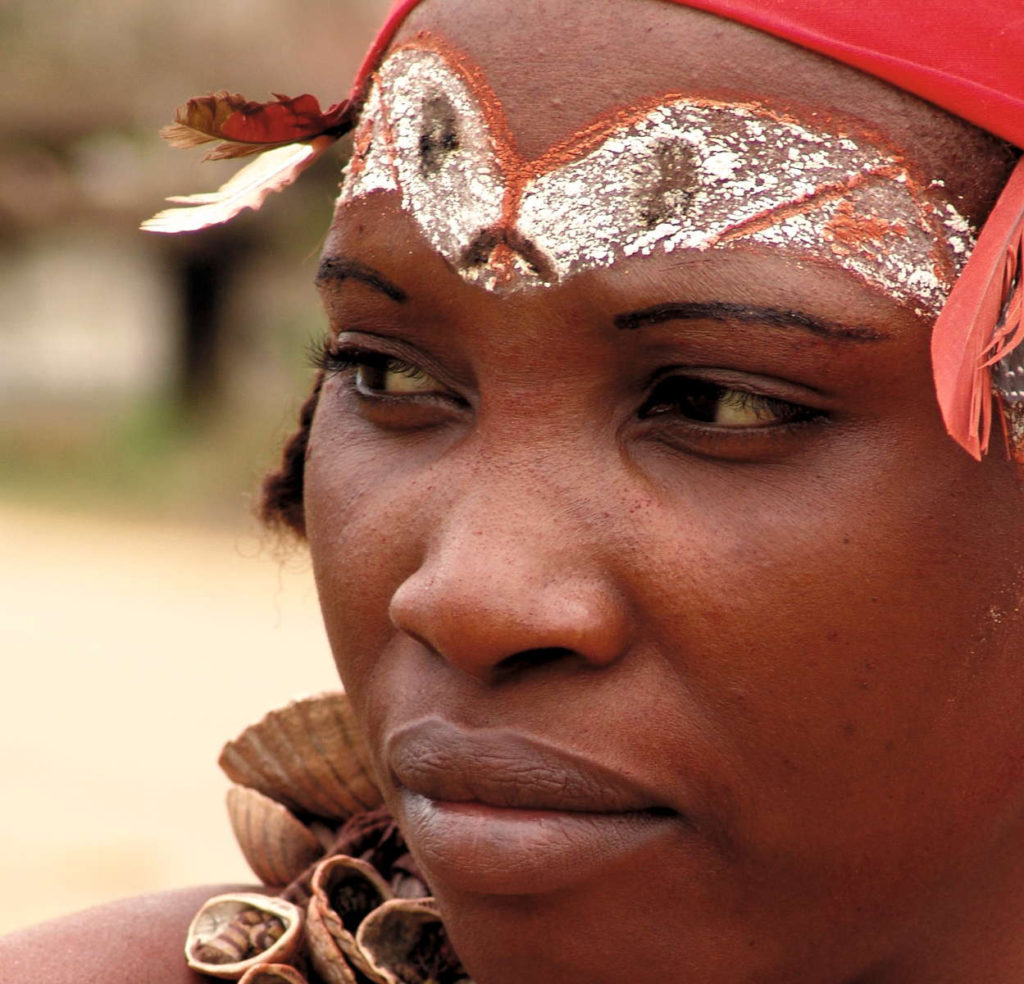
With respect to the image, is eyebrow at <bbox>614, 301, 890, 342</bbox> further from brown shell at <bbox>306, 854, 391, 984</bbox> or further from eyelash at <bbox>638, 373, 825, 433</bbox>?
brown shell at <bbox>306, 854, 391, 984</bbox>

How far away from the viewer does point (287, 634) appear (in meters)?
10.5

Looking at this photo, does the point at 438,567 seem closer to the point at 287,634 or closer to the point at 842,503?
the point at 842,503

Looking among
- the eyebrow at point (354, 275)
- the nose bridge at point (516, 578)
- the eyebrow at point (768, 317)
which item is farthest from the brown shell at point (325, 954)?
the eyebrow at point (768, 317)

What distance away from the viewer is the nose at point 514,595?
1843 millimetres

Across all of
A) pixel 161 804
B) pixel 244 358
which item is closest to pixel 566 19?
pixel 161 804

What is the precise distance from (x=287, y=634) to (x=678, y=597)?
880 cm

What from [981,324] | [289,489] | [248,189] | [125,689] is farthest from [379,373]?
[125,689]

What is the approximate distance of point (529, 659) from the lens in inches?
74.8

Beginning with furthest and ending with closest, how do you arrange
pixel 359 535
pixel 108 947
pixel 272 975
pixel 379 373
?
pixel 108 947, pixel 272 975, pixel 379 373, pixel 359 535

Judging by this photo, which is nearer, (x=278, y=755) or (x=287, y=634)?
(x=278, y=755)

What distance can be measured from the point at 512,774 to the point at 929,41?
952mm

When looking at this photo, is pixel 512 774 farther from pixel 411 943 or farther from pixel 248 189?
pixel 248 189

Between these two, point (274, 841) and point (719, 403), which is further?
point (274, 841)

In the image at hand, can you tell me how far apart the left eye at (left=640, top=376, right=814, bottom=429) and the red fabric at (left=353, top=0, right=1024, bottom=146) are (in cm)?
39
